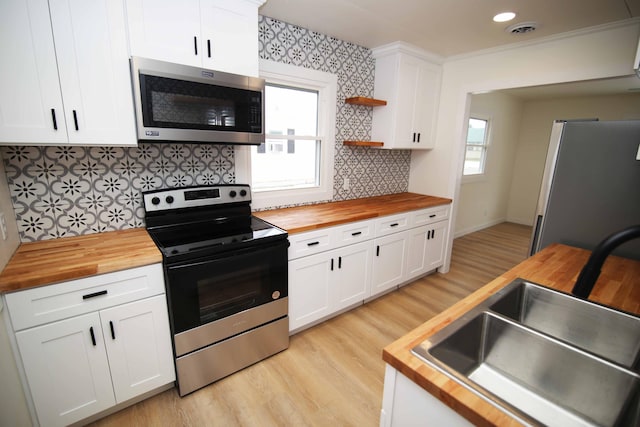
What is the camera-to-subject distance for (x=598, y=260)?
0.91 m

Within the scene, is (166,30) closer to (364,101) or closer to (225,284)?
(225,284)

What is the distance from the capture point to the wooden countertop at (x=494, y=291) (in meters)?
0.68

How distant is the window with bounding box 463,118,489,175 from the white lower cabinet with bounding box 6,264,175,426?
4839 millimetres

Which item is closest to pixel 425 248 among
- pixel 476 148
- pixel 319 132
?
pixel 319 132

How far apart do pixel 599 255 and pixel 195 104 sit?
195cm

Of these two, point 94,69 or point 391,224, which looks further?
point 391,224

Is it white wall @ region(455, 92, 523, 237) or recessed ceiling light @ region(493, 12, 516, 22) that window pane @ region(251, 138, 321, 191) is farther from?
white wall @ region(455, 92, 523, 237)

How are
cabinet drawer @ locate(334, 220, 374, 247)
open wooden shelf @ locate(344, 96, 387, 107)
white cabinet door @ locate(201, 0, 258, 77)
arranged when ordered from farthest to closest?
1. open wooden shelf @ locate(344, 96, 387, 107)
2. cabinet drawer @ locate(334, 220, 374, 247)
3. white cabinet door @ locate(201, 0, 258, 77)

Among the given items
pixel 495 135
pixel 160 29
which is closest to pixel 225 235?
pixel 160 29

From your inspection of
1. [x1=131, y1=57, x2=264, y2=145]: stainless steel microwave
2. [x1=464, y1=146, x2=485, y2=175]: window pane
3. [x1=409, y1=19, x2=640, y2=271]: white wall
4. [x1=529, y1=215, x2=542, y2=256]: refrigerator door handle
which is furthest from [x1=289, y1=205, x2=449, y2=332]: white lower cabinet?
[x1=464, y1=146, x2=485, y2=175]: window pane

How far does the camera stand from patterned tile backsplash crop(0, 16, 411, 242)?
5.35 feet

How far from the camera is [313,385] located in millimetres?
1868

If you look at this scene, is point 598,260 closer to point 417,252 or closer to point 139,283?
point 139,283

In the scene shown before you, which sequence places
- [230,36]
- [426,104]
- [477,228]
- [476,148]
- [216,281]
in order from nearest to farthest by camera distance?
[216,281] < [230,36] < [426,104] < [476,148] < [477,228]
